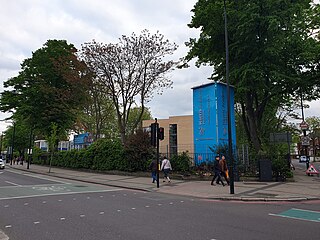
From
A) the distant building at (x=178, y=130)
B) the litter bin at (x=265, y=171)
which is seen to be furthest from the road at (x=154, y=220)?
the distant building at (x=178, y=130)

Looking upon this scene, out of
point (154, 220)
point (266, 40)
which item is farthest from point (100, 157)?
point (154, 220)

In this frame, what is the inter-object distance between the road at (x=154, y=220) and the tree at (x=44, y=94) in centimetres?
2388

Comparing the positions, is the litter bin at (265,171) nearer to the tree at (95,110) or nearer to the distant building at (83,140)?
the tree at (95,110)

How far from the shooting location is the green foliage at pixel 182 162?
19.6 m

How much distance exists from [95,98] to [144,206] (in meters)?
22.4

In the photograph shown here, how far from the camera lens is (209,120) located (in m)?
20.0

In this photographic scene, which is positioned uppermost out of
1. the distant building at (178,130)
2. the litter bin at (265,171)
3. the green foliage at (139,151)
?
the distant building at (178,130)

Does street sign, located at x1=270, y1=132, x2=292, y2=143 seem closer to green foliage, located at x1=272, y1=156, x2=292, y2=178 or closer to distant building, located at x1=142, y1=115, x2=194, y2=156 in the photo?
green foliage, located at x1=272, y1=156, x2=292, y2=178

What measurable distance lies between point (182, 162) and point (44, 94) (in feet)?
75.3

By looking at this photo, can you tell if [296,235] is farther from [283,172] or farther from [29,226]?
[283,172]

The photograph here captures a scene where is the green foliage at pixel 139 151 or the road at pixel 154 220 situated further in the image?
the green foliage at pixel 139 151

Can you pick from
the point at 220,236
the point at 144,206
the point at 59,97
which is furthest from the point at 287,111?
the point at 220,236

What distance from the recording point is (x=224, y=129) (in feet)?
65.8

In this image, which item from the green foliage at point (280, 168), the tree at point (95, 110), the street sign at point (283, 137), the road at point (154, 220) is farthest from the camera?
the tree at point (95, 110)
